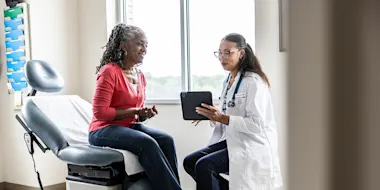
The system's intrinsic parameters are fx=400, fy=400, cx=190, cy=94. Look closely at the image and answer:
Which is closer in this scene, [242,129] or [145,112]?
[242,129]

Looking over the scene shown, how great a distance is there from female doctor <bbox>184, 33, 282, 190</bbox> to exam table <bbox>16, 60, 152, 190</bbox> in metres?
0.38

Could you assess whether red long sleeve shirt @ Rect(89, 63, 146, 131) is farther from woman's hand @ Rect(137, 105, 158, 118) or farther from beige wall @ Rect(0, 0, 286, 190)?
beige wall @ Rect(0, 0, 286, 190)

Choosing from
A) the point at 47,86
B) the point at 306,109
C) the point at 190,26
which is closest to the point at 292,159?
the point at 306,109

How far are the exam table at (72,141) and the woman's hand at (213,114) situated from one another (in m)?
0.44

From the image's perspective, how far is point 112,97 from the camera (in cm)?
224

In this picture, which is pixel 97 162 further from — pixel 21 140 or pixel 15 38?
pixel 15 38

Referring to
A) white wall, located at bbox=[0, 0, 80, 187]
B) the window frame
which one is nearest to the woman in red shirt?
the window frame

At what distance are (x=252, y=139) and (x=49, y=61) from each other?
76.8 inches

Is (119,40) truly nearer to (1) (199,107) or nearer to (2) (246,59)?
(1) (199,107)

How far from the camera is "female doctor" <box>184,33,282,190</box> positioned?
1.92m

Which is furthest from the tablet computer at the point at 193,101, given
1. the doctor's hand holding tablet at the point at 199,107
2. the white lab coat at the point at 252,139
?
the white lab coat at the point at 252,139

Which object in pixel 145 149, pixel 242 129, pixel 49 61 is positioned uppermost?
pixel 49 61

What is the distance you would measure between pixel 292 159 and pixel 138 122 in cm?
218

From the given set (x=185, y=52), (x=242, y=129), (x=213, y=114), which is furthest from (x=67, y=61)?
(x=242, y=129)
